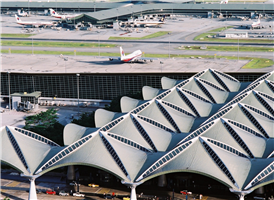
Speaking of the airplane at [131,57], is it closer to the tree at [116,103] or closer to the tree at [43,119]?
the tree at [116,103]

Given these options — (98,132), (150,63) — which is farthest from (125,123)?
(150,63)

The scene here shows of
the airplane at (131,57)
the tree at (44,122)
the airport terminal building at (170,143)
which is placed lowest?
the tree at (44,122)

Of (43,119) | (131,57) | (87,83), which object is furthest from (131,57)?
(43,119)

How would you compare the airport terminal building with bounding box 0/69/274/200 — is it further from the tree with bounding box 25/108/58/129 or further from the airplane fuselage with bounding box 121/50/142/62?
the airplane fuselage with bounding box 121/50/142/62

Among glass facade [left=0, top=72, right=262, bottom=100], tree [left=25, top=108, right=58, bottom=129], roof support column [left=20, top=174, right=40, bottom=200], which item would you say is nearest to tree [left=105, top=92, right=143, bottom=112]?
glass facade [left=0, top=72, right=262, bottom=100]

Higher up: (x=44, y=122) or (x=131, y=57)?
(x=131, y=57)

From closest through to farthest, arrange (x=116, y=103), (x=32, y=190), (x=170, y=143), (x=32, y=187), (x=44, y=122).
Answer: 1. (x=32, y=187)
2. (x=32, y=190)
3. (x=170, y=143)
4. (x=116, y=103)
5. (x=44, y=122)

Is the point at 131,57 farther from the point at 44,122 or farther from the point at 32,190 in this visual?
the point at 32,190

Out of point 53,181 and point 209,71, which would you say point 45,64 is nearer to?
point 209,71

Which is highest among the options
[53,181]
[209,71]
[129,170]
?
[209,71]

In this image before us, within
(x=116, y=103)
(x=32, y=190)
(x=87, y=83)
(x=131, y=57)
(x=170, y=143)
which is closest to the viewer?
(x=32, y=190)

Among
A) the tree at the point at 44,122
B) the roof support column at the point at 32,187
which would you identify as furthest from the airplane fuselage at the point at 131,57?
the roof support column at the point at 32,187
